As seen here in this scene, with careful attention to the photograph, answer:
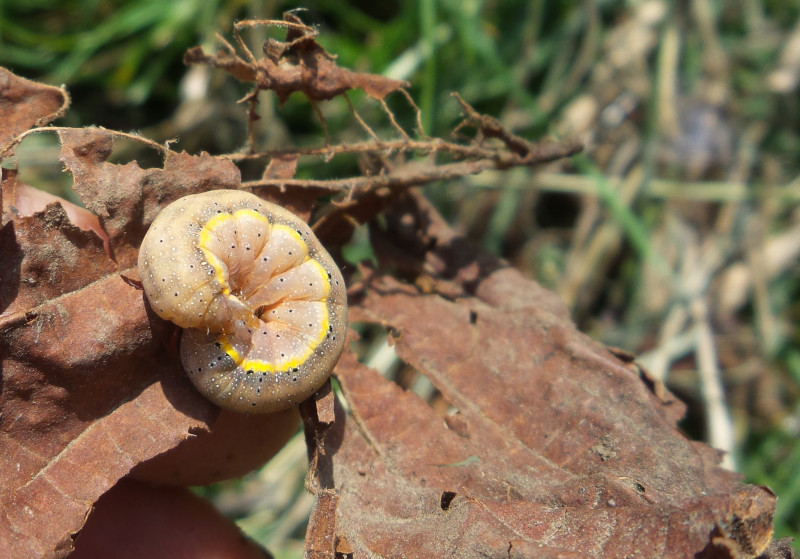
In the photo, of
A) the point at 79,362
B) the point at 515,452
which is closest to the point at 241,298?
the point at 79,362

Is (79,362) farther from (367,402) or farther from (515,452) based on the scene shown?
(515,452)

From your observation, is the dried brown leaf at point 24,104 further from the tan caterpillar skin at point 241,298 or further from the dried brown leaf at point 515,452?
the dried brown leaf at point 515,452

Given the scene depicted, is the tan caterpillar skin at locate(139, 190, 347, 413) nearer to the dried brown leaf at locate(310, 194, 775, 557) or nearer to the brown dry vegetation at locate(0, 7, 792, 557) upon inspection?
the brown dry vegetation at locate(0, 7, 792, 557)

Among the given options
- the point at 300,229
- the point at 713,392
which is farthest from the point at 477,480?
the point at 713,392

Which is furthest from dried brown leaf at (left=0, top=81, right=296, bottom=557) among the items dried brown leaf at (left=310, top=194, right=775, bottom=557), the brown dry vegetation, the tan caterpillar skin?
dried brown leaf at (left=310, top=194, right=775, bottom=557)

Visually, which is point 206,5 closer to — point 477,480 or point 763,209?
point 477,480

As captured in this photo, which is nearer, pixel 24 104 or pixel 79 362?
pixel 79 362

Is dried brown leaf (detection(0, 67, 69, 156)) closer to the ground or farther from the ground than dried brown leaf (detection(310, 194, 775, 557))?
farther from the ground

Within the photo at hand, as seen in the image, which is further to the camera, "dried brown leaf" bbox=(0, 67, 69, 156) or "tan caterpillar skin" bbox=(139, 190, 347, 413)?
"dried brown leaf" bbox=(0, 67, 69, 156)

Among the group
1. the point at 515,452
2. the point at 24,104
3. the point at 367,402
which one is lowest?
the point at 367,402
